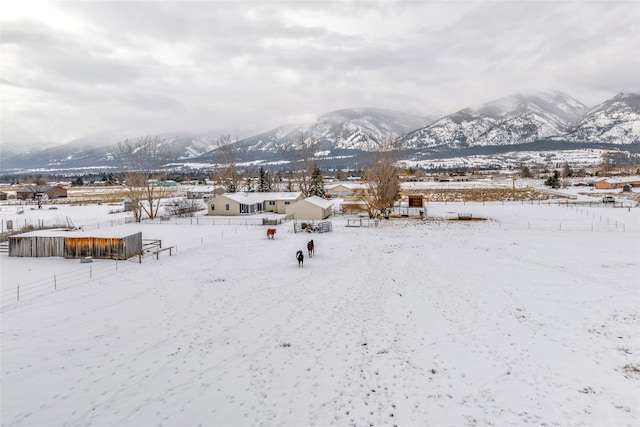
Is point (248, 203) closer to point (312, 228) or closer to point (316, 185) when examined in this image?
point (316, 185)

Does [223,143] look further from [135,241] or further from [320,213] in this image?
[135,241]

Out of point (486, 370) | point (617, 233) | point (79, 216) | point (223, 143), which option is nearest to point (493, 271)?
point (486, 370)

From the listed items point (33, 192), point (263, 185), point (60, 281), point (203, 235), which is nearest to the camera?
point (60, 281)

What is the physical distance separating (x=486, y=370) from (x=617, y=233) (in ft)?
116

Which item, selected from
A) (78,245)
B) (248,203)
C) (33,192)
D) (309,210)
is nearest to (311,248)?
(78,245)

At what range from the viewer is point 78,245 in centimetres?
2945

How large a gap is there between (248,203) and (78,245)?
32.3 metres

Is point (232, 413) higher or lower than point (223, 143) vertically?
lower

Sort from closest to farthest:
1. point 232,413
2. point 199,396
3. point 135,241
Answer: point 232,413 < point 199,396 < point 135,241

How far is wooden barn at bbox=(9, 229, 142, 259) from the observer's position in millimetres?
29102

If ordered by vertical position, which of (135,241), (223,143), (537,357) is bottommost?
(537,357)

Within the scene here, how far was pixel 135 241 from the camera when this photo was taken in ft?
99.0

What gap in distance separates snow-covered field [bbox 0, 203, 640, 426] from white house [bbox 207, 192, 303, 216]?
3218cm

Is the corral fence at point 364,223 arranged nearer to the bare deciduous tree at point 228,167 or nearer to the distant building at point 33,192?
the bare deciduous tree at point 228,167
